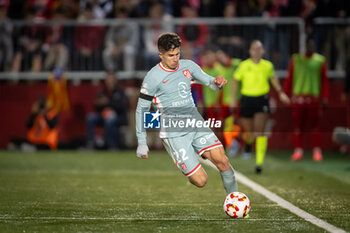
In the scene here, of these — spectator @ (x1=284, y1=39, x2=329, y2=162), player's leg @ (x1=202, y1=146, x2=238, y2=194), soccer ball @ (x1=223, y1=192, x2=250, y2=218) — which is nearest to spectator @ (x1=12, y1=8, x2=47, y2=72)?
spectator @ (x1=284, y1=39, x2=329, y2=162)

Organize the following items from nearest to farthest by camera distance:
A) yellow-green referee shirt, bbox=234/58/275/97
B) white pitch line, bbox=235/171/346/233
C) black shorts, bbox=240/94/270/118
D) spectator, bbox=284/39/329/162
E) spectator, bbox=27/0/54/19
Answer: white pitch line, bbox=235/171/346/233 → black shorts, bbox=240/94/270/118 → yellow-green referee shirt, bbox=234/58/275/97 → spectator, bbox=284/39/329/162 → spectator, bbox=27/0/54/19

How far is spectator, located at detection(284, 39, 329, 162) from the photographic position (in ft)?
48.5

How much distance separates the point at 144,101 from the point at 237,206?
1395 mm

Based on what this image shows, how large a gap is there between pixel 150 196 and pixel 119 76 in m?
8.69

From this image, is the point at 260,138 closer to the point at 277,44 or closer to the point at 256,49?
the point at 256,49

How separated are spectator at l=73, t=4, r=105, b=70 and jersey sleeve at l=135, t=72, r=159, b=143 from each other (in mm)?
10054

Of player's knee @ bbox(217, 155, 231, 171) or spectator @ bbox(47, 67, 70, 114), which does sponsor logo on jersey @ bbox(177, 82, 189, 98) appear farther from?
spectator @ bbox(47, 67, 70, 114)

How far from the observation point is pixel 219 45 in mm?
17078

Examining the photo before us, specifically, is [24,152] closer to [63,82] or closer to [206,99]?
[63,82]

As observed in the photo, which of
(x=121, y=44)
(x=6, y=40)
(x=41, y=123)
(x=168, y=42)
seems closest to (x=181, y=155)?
(x=168, y=42)

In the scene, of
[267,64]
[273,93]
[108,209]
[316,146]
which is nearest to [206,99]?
[273,93]

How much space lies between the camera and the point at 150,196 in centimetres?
941

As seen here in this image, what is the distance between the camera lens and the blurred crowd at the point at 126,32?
17.1m

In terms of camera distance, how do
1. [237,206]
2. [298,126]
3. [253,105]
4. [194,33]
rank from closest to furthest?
1. [237,206]
2. [253,105]
3. [298,126]
4. [194,33]
